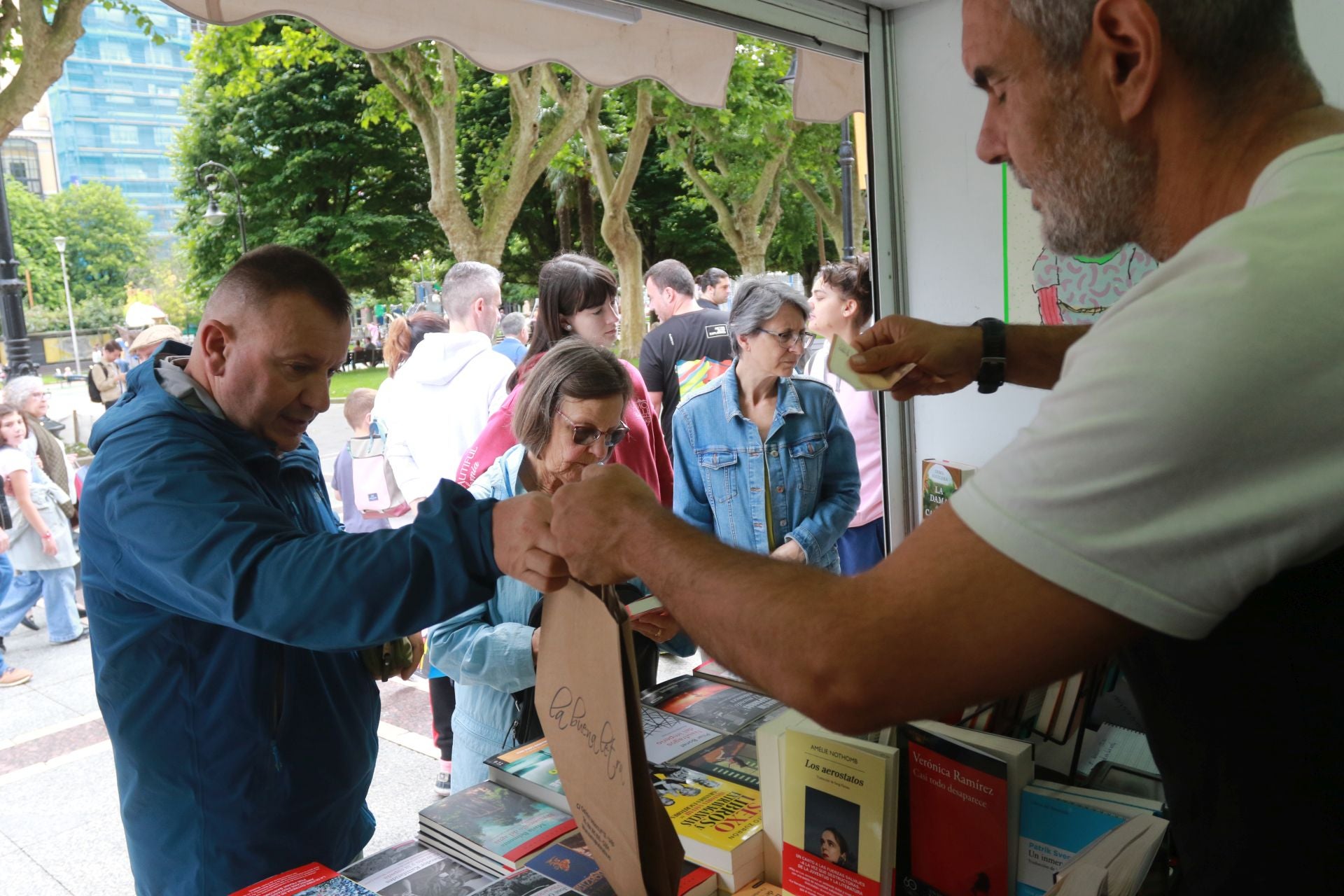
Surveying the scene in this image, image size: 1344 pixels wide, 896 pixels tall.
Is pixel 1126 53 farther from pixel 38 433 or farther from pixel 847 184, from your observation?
pixel 847 184

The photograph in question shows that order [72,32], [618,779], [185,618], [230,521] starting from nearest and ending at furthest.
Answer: [618,779], [230,521], [185,618], [72,32]

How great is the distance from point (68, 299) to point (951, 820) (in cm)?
4739

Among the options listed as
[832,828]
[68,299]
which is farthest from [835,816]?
[68,299]

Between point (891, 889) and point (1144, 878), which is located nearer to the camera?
point (1144, 878)

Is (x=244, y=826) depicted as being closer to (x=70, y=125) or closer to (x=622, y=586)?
(x=622, y=586)

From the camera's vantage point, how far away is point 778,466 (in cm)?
381

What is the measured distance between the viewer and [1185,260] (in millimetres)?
806

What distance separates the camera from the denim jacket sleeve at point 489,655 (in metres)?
2.40

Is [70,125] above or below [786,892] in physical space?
above

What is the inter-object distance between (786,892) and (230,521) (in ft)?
3.22

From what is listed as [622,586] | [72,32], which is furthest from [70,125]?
[622,586]

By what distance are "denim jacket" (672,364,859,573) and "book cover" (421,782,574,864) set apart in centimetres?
215

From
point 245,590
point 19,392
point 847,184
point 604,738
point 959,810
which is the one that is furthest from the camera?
point 847,184

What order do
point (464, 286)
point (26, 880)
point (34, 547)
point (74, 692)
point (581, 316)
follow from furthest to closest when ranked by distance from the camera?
point (34, 547), point (74, 692), point (464, 286), point (581, 316), point (26, 880)
